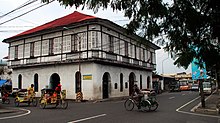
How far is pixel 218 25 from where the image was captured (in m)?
3.66

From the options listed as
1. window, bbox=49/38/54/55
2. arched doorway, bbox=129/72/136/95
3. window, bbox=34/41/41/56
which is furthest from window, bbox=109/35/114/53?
window, bbox=34/41/41/56

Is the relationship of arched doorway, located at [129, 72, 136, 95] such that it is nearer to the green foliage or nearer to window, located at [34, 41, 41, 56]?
window, located at [34, 41, 41, 56]

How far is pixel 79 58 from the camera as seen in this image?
2639 centimetres

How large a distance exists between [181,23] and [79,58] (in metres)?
23.0

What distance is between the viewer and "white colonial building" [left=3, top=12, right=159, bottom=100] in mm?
26703

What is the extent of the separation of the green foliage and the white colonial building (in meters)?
21.9

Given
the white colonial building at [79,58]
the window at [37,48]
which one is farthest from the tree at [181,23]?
the window at [37,48]

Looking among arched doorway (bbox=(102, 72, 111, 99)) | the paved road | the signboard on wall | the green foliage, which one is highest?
the green foliage

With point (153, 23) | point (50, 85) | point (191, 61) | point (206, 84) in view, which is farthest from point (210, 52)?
point (206, 84)

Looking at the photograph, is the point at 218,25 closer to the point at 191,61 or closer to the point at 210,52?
the point at 210,52

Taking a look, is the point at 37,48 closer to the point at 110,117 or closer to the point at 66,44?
the point at 66,44

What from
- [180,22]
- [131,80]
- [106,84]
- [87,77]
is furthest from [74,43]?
[180,22]

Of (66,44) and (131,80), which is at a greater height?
(66,44)

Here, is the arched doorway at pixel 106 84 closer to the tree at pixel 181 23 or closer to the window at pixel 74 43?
the window at pixel 74 43
